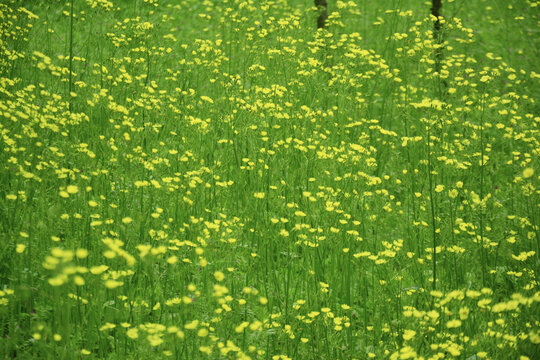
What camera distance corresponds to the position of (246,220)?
405 centimetres

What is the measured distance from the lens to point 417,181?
16.9 ft

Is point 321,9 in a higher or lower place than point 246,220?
higher

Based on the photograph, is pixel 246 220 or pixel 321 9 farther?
pixel 321 9

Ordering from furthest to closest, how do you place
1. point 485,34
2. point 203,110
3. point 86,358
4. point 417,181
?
1. point 485,34
2. point 203,110
3. point 417,181
4. point 86,358

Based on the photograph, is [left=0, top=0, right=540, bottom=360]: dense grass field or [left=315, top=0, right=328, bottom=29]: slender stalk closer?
[left=0, top=0, right=540, bottom=360]: dense grass field

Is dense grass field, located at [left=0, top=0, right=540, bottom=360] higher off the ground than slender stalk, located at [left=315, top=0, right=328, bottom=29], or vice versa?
slender stalk, located at [left=315, top=0, right=328, bottom=29]

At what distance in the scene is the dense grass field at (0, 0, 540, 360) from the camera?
9.21 feet

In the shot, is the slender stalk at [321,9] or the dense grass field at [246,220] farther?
the slender stalk at [321,9]

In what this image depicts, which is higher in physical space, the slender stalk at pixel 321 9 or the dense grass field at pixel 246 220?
the slender stalk at pixel 321 9

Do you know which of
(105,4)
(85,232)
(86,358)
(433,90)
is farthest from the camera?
(433,90)

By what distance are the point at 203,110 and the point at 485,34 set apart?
24.1ft

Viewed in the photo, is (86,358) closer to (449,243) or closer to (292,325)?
(292,325)

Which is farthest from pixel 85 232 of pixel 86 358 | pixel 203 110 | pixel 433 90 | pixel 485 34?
pixel 485 34

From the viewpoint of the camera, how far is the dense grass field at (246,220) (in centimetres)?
281
